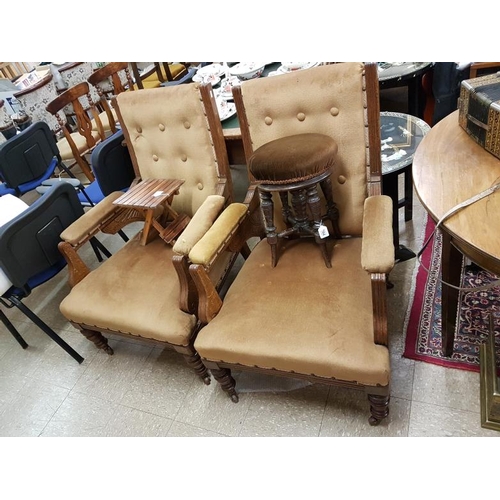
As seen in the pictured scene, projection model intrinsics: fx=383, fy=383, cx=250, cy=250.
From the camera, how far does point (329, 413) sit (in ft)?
4.64

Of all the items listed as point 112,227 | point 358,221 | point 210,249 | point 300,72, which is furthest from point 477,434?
point 112,227

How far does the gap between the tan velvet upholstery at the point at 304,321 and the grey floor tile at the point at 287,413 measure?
0.35 meters

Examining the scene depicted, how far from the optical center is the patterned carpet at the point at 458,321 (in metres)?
1.46

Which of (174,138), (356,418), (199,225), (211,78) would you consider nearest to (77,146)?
(211,78)

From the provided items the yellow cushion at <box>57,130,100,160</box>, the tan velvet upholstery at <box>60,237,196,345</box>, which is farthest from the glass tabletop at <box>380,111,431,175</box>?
the yellow cushion at <box>57,130,100,160</box>

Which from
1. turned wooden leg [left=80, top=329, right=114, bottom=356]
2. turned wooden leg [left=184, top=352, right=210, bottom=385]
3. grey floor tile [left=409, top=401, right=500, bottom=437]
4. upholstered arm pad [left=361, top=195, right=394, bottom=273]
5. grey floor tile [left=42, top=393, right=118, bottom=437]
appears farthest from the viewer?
turned wooden leg [left=80, top=329, right=114, bottom=356]

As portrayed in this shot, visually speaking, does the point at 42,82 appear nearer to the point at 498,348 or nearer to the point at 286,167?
the point at 286,167

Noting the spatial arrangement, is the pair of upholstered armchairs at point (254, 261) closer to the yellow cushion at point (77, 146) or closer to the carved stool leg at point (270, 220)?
the carved stool leg at point (270, 220)

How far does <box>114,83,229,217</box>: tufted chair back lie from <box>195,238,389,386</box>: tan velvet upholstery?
1.66 ft

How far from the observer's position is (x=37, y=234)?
5.33 feet

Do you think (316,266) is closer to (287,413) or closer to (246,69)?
(287,413)

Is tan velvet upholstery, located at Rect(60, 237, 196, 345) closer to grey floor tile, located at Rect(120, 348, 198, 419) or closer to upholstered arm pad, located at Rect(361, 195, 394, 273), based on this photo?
grey floor tile, located at Rect(120, 348, 198, 419)

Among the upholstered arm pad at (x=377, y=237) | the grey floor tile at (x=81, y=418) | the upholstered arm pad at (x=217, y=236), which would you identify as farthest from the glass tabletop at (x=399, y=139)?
the grey floor tile at (x=81, y=418)

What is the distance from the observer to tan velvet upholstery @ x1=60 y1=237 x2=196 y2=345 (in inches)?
55.2
